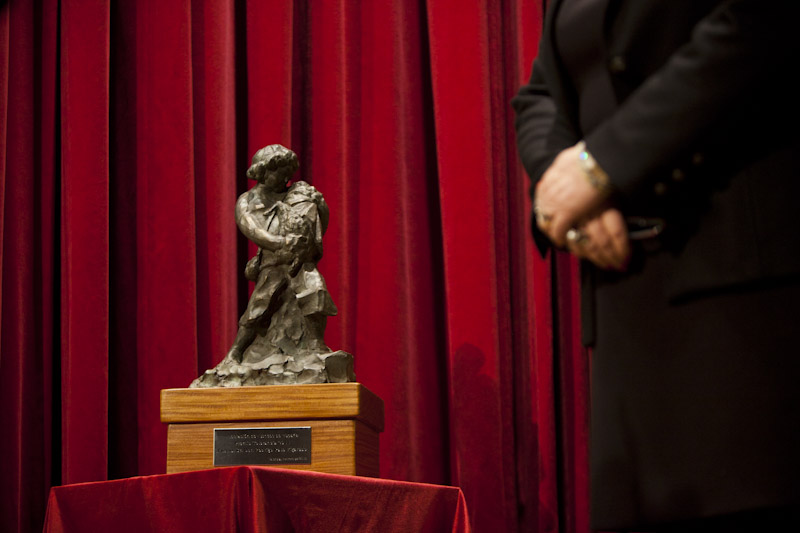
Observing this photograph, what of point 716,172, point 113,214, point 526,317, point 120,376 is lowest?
point 120,376

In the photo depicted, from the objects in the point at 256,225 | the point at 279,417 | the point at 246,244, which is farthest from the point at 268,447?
the point at 246,244

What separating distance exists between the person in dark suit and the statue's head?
108 centimetres

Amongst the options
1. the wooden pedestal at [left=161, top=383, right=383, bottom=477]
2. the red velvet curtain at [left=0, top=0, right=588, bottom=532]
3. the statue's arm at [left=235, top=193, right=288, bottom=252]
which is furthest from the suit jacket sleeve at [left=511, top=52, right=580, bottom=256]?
the red velvet curtain at [left=0, top=0, right=588, bottom=532]

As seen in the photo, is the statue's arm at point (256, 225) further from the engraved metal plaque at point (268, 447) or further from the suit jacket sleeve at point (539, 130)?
the suit jacket sleeve at point (539, 130)

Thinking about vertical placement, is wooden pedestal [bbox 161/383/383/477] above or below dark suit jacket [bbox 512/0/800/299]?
below

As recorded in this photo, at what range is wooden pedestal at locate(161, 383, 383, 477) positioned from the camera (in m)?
1.38

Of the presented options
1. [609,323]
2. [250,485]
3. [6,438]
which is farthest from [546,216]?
[6,438]

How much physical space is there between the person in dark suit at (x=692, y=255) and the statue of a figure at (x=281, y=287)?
3.15ft

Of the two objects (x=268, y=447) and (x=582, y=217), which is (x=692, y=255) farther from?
(x=268, y=447)

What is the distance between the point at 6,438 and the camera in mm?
1922

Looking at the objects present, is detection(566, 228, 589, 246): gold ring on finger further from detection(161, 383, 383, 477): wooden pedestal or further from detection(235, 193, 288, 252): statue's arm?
detection(235, 193, 288, 252): statue's arm

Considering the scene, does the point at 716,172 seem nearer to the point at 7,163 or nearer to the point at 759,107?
the point at 759,107

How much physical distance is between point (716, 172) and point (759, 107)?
5 cm

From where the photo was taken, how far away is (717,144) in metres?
0.54
